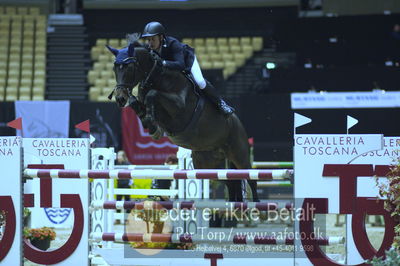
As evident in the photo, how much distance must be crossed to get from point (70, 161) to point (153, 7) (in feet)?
51.7

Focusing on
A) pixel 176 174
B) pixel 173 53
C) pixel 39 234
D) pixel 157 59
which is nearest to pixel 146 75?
pixel 157 59

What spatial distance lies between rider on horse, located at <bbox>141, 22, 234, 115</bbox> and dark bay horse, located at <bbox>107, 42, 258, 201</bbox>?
0.08 metres

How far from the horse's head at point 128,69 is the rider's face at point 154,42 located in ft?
0.72

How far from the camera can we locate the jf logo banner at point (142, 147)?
15.3 meters

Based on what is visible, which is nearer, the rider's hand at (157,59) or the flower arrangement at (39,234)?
the rider's hand at (157,59)

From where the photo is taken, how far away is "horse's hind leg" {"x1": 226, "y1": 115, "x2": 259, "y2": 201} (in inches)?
285

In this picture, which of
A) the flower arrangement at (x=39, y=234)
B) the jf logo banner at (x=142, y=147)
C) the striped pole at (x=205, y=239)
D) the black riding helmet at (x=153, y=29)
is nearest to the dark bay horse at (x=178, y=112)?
the black riding helmet at (x=153, y=29)

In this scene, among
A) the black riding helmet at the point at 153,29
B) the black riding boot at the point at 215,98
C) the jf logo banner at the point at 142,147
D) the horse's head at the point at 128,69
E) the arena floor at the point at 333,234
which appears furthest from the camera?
the jf logo banner at the point at 142,147

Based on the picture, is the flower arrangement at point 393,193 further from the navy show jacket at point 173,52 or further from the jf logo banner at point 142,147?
the jf logo banner at point 142,147

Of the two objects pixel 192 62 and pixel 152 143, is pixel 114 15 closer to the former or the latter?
pixel 152 143

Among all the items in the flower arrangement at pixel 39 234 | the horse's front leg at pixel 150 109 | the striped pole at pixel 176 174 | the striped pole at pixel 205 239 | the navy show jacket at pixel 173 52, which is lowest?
the flower arrangement at pixel 39 234

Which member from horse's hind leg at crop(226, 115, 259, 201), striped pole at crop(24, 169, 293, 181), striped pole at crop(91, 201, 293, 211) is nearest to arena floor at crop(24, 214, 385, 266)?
striped pole at crop(91, 201, 293, 211)

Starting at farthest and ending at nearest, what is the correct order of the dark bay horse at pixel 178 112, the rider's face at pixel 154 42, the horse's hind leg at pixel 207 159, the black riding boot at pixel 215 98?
1. the horse's hind leg at pixel 207 159
2. the black riding boot at pixel 215 98
3. the rider's face at pixel 154 42
4. the dark bay horse at pixel 178 112

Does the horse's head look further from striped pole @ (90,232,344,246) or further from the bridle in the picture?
striped pole @ (90,232,344,246)
